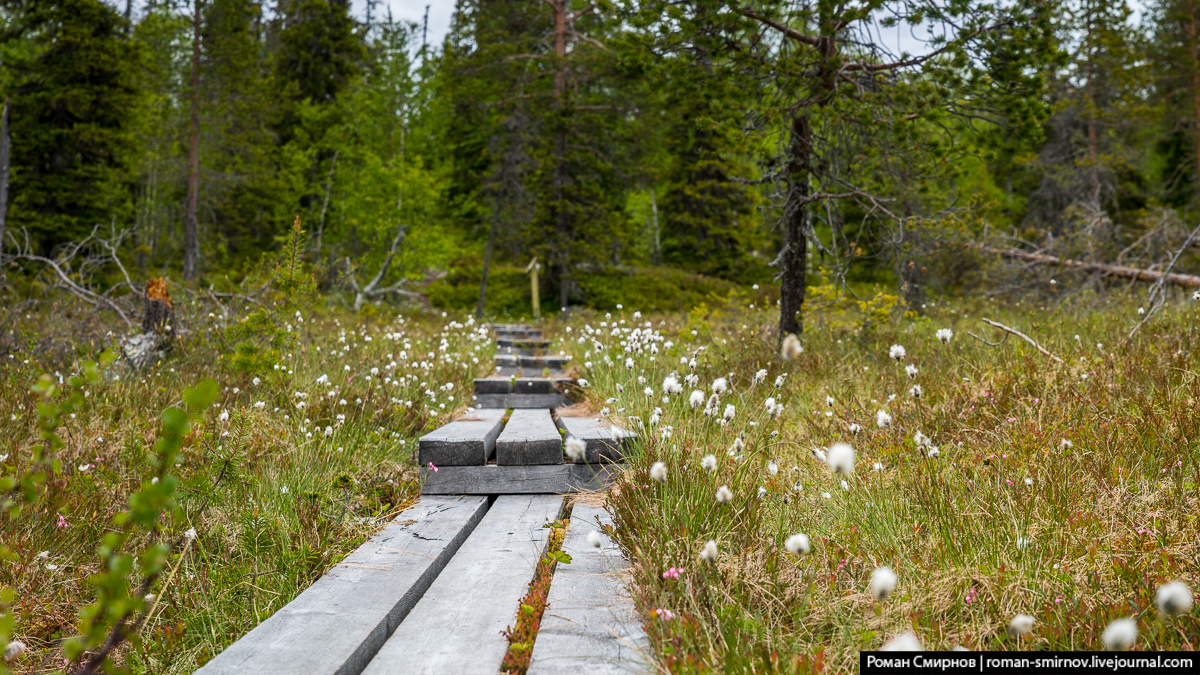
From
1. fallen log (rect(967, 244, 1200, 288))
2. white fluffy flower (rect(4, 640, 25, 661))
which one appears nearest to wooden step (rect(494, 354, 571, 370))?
white fluffy flower (rect(4, 640, 25, 661))

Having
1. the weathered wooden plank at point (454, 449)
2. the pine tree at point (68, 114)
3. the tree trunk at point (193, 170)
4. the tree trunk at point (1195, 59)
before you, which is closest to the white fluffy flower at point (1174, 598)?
the weathered wooden plank at point (454, 449)

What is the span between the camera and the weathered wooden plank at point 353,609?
1.84 metres

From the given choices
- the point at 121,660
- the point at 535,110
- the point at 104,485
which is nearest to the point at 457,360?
the point at 104,485

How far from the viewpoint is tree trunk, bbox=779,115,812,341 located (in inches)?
274

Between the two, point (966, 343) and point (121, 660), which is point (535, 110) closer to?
point (966, 343)

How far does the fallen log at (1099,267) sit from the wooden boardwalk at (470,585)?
8641mm

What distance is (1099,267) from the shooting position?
1016 centimetres

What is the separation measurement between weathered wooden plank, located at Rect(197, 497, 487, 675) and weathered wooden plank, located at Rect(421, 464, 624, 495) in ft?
1.68

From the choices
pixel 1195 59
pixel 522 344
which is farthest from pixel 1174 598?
pixel 1195 59

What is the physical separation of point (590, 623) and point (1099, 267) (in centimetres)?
1172

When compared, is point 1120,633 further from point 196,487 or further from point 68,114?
point 68,114

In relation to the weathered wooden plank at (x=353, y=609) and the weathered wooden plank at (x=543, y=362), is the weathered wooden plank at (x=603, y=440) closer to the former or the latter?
the weathered wooden plank at (x=353, y=609)

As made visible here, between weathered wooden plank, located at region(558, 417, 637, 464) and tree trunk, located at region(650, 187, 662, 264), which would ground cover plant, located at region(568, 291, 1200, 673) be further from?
tree trunk, located at region(650, 187, 662, 264)

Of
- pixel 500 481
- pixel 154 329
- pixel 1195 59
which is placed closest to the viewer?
pixel 500 481
